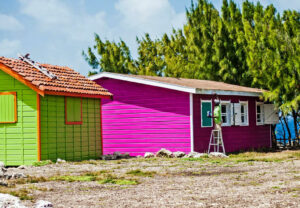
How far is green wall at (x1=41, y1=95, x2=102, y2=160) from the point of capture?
53.7 ft

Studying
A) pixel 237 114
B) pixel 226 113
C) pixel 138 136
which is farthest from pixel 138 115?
pixel 237 114

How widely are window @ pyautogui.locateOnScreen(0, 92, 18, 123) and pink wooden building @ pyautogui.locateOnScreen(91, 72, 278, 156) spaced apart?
5.68 meters

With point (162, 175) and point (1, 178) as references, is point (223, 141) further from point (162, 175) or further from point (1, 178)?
point (1, 178)

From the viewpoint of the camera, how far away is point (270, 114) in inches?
982

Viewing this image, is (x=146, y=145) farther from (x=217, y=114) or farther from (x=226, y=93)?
(x=226, y=93)

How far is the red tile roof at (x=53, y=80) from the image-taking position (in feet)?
52.6

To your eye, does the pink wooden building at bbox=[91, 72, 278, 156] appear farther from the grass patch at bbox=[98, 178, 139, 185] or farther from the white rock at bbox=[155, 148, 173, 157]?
the grass patch at bbox=[98, 178, 139, 185]

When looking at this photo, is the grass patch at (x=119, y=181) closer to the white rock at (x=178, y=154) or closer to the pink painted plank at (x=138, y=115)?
the white rock at (x=178, y=154)

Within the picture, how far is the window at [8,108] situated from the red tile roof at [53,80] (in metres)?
0.71

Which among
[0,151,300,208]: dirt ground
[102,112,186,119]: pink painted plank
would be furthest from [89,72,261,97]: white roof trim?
[0,151,300,208]: dirt ground

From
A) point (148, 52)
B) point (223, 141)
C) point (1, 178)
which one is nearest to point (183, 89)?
point (223, 141)

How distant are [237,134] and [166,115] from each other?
403 cm

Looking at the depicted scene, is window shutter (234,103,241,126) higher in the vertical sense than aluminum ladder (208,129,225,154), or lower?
higher

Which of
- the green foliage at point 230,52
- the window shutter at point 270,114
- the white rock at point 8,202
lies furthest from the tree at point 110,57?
the white rock at point 8,202
